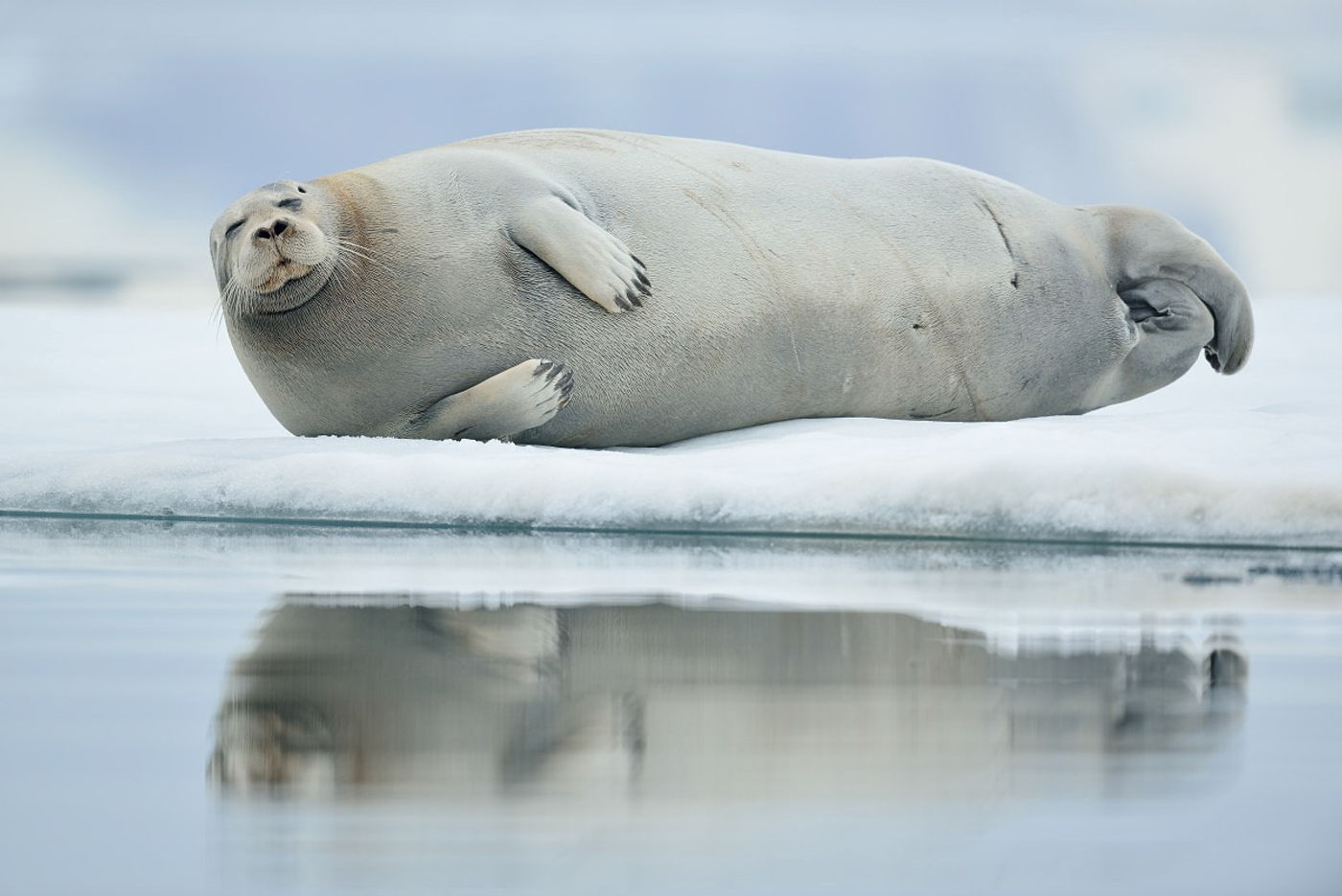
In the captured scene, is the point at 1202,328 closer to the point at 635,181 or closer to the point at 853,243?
the point at 853,243

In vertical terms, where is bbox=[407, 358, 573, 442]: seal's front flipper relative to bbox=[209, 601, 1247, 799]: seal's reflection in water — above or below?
above

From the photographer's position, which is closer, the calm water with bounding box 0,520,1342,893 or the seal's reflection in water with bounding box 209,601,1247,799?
the calm water with bounding box 0,520,1342,893

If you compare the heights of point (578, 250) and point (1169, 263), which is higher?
point (1169, 263)

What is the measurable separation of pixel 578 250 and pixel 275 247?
651 mm

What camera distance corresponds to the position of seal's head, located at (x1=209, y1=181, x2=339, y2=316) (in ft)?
11.7

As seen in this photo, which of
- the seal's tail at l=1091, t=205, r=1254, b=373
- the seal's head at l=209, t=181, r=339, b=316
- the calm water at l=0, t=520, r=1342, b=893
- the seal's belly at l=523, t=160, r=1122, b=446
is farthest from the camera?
the seal's tail at l=1091, t=205, r=1254, b=373

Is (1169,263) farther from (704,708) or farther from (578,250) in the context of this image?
(704,708)

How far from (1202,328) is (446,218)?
217 centimetres

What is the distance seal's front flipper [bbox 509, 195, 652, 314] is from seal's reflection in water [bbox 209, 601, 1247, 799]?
6.49 feet

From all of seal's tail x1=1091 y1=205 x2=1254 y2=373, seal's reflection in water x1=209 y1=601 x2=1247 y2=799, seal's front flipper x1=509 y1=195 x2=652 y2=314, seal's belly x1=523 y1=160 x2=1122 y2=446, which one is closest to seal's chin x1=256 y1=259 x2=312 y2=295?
seal's front flipper x1=509 y1=195 x2=652 y2=314

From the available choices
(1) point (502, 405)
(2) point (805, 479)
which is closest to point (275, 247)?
(1) point (502, 405)

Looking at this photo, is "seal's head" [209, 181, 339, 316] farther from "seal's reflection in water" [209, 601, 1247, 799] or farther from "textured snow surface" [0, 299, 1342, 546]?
"seal's reflection in water" [209, 601, 1247, 799]

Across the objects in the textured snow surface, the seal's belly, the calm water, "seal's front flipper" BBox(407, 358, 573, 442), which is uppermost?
the seal's belly

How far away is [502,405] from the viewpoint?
12.0 ft
